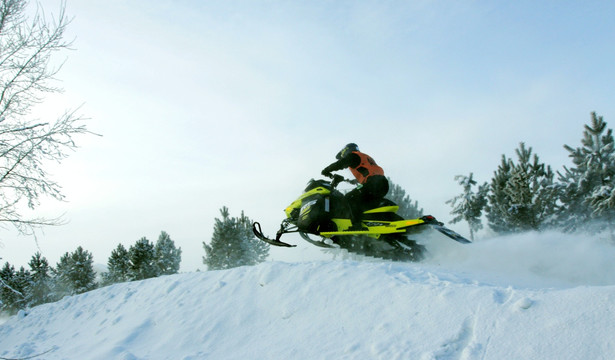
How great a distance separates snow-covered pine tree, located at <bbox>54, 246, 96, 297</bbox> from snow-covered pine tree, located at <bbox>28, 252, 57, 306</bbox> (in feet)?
2.96

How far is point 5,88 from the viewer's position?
22.5 ft

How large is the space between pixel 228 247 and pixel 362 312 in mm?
27546

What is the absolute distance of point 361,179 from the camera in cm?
766

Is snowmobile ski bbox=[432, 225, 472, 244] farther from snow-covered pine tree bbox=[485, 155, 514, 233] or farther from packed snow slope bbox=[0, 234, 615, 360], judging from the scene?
snow-covered pine tree bbox=[485, 155, 514, 233]

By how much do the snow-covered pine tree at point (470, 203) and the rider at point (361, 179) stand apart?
19.1 m

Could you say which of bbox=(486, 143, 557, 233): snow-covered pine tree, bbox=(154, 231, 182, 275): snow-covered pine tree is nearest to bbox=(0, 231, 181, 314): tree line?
bbox=(154, 231, 182, 275): snow-covered pine tree

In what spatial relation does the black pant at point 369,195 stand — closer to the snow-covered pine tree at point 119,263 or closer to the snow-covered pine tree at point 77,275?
the snow-covered pine tree at point 119,263

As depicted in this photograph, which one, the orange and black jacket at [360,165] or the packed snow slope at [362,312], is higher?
the orange and black jacket at [360,165]

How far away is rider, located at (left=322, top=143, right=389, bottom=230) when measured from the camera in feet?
24.3

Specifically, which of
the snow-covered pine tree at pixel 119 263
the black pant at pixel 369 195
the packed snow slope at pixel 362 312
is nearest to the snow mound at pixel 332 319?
the packed snow slope at pixel 362 312

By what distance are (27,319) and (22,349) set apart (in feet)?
7.24

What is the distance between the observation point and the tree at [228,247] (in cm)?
2995

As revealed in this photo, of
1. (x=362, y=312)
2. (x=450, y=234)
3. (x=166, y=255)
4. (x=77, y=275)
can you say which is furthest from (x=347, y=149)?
(x=77, y=275)

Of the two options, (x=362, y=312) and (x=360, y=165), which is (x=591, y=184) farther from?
(x=362, y=312)
